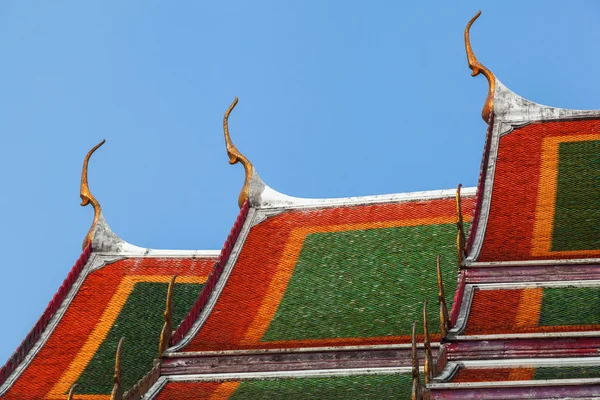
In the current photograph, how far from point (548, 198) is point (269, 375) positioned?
7030 mm

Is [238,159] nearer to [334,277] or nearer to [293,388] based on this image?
[334,277]

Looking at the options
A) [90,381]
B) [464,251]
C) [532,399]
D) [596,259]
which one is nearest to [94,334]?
[90,381]

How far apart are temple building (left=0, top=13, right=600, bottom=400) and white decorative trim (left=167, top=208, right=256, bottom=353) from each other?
0.04 meters

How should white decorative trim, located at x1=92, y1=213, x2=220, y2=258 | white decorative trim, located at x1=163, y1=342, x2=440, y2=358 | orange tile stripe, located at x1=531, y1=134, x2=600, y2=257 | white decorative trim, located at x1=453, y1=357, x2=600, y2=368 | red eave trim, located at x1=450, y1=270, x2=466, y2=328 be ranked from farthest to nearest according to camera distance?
1. white decorative trim, located at x1=92, y1=213, x2=220, y2=258
2. orange tile stripe, located at x1=531, y1=134, x2=600, y2=257
3. white decorative trim, located at x1=163, y1=342, x2=440, y2=358
4. red eave trim, located at x1=450, y1=270, x2=466, y2=328
5. white decorative trim, located at x1=453, y1=357, x2=600, y2=368

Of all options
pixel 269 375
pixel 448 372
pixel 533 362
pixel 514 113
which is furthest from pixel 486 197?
pixel 448 372

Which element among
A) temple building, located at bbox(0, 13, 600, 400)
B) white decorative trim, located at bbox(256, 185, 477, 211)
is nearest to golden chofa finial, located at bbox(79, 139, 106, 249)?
temple building, located at bbox(0, 13, 600, 400)

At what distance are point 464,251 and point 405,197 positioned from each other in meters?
6.37

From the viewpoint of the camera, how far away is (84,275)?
36.2m

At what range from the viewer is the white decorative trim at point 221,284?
3067 centimetres

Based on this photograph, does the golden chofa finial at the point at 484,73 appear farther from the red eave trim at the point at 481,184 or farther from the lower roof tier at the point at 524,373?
the lower roof tier at the point at 524,373

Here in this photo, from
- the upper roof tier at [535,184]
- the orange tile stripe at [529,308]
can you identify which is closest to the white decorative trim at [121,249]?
the upper roof tier at [535,184]

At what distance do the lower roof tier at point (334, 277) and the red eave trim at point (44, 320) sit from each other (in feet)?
11.9

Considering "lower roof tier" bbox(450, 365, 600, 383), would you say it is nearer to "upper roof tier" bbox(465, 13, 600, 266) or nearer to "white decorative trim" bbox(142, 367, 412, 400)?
"white decorative trim" bbox(142, 367, 412, 400)

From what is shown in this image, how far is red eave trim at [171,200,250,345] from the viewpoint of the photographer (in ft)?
101
